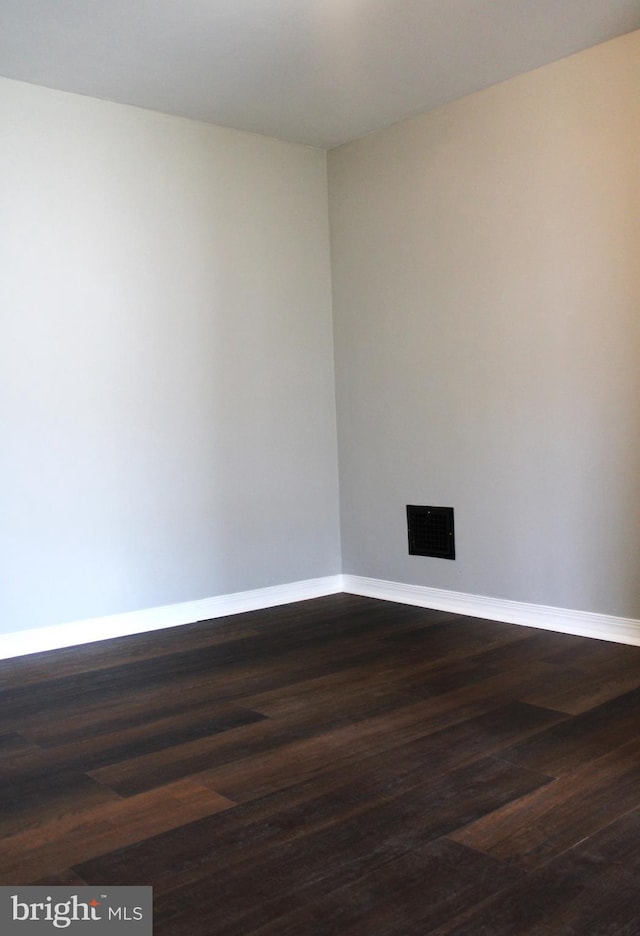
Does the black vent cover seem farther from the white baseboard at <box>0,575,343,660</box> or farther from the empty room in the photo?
the white baseboard at <box>0,575,343,660</box>

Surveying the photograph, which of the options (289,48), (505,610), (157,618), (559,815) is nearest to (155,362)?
(157,618)

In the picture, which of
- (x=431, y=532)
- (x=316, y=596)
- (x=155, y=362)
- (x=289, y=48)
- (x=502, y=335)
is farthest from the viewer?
(x=316, y=596)

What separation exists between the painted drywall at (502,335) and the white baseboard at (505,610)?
0.14 feet

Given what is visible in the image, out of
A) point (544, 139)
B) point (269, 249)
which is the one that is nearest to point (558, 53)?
point (544, 139)

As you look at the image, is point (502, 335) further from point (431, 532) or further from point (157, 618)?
point (157, 618)

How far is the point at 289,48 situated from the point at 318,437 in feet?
6.44

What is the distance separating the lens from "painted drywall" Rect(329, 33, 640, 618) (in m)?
3.47

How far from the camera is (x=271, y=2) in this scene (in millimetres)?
2984

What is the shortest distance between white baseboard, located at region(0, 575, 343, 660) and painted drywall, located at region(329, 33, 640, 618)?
12.2 inches

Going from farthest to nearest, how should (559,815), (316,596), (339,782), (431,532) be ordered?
(316,596) < (431,532) < (339,782) < (559,815)

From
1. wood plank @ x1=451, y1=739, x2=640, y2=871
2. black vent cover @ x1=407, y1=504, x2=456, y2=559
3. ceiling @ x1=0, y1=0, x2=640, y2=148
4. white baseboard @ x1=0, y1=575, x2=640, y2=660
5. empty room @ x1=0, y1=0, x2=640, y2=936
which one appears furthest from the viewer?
black vent cover @ x1=407, y1=504, x2=456, y2=559

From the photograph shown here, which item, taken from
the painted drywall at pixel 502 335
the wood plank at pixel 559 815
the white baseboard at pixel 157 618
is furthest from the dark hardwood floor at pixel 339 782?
the painted drywall at pixel 502 335

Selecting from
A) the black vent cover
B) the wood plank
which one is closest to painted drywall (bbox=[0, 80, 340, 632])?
the black vent cover

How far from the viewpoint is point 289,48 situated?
3363 mm
